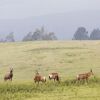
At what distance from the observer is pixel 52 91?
27594mm

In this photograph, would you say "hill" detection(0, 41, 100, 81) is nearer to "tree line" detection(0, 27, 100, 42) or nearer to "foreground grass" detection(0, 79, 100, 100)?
"foreground grass" detection(0, 79, 100, 100)

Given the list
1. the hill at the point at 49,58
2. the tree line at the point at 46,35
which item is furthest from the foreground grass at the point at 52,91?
the tree line at the point at 46,35

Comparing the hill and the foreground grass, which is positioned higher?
the hill

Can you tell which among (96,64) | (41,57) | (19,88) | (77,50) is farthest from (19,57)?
(19,88)

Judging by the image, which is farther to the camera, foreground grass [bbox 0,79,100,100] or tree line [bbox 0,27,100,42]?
tree line [bbox 0,27,100,42]

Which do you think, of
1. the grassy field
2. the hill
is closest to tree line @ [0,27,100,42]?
the hill

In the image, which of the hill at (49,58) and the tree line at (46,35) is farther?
the tree line at (46,35)

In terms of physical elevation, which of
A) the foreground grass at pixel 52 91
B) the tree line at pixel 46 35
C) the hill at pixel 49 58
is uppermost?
the tree line at pixel 46 35

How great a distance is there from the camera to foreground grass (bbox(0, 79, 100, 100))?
84.8ft

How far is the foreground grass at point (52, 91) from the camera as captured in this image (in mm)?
25844

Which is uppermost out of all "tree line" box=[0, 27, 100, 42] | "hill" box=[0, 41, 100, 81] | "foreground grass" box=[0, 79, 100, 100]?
"tree line" box=[0, 27, 100, 42]

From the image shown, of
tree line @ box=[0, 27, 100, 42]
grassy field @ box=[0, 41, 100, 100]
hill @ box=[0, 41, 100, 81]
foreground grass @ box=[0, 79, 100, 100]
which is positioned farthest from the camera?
tree line @ box=[0, 27, 100, 42]

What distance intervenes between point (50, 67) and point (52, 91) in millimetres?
15619

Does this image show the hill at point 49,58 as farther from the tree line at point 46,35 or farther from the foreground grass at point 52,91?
the tree line at point 46,35
